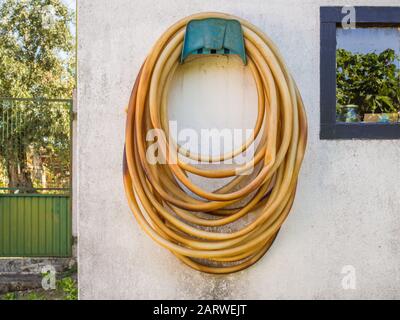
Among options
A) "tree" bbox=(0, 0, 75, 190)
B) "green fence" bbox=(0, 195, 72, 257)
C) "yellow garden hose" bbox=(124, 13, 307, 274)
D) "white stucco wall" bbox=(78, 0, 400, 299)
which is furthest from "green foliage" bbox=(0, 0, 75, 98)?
"yellow garden hose" bbox=(124, 13, 307, 274)

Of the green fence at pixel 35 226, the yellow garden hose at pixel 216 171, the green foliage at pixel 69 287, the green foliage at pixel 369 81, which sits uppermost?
the green foliage at pixel 369 81

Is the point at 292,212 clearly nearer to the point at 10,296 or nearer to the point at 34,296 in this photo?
→ the point at 34,296

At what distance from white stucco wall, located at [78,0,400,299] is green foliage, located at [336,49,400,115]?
9.8 inches

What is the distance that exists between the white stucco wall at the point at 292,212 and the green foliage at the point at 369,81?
248 mm

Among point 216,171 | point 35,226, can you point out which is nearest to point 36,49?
point 35,226

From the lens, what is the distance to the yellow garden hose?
216 centimetres

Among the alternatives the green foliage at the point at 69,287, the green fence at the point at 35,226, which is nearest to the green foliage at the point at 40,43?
the green fence at the point at 35,226

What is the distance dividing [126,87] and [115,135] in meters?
0.25

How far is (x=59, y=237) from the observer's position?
488 centimetres

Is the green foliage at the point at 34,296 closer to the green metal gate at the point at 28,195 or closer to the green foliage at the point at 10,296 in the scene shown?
the green foliage at the point at 10,296

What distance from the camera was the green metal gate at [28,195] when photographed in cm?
486

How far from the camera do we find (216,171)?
2203mm

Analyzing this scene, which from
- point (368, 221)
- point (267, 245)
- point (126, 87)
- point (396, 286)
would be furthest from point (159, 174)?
point (396, 286)

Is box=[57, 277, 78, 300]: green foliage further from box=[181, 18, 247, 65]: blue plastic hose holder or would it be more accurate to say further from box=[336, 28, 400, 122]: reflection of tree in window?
box=[336, 28, 400, 122]: reflection of tree in window
